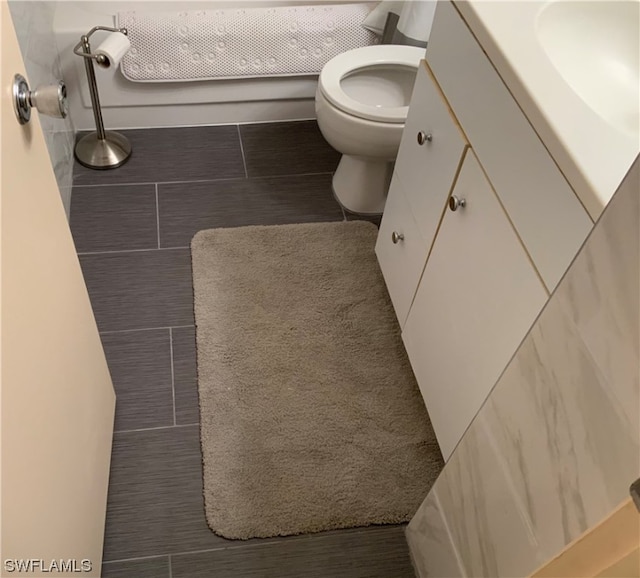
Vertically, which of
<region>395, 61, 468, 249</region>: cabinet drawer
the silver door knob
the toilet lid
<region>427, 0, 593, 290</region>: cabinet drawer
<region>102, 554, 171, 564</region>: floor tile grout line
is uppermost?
the silver door knob

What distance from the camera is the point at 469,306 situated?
1286mm

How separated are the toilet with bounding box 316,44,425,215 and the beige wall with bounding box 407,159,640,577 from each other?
1008 millimetres

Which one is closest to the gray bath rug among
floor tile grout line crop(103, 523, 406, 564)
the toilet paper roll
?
floor tile grout line crop(103, 523, 406, 564)

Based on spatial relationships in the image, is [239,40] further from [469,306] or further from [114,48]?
[469,306]

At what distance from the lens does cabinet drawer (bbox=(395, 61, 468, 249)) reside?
133 centimetres

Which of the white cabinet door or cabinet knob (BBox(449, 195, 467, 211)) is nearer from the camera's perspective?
the white cabinet door

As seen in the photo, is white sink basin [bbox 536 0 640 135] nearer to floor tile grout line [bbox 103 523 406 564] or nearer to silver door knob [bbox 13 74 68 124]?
silver door knob [bbox 13 74 68 124]

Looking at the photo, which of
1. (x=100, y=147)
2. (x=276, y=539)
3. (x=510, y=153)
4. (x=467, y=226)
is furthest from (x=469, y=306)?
(x=100, y=147)

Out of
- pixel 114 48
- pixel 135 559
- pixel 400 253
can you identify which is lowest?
pixel 135 559

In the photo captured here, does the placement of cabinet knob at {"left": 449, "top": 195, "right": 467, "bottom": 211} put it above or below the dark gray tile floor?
above

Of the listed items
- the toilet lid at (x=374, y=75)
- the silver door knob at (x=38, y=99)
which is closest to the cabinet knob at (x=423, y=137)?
the toilet lid at (x=374, y=75)

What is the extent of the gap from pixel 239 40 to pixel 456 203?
1.23 meters

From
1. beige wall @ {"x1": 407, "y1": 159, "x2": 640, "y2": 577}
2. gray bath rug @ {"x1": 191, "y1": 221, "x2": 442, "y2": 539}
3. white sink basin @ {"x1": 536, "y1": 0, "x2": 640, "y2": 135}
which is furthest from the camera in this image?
gray bath rug @ {"x1": 191, "y1": 221, "x2": 442, "y2": 539}

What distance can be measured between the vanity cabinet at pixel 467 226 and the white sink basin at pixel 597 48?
0.19m
